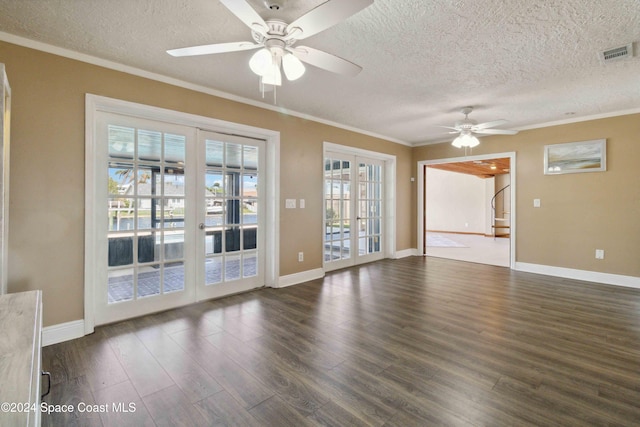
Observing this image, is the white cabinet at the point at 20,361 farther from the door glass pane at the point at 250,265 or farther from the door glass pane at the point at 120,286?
the door glass pane at the point at 250,265

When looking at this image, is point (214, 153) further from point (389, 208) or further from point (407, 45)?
point (389, 208)

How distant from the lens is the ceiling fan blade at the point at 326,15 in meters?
1.44

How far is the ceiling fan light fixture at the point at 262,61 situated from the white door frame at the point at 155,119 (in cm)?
167

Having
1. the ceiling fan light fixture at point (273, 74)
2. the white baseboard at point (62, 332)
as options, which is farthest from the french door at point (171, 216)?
the ceiling fan light fixture at point (273, 74)

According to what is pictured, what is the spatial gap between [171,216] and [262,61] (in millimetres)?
2130

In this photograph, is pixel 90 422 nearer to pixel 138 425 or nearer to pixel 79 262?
pixel 138 425

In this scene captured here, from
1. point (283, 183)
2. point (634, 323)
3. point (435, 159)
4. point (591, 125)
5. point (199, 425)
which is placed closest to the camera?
point (199, 425)

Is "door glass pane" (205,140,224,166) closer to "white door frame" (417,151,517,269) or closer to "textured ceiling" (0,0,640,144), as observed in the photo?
"textured ceiling" (0,0,640,144)

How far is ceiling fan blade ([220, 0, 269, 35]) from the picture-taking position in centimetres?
151

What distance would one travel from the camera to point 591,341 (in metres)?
2.53

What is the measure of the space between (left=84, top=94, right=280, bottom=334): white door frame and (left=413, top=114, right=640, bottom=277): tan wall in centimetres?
416

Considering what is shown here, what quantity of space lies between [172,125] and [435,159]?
16.9ft

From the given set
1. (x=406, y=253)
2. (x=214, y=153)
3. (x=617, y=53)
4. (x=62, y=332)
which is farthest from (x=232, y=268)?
(x=617, y=53)

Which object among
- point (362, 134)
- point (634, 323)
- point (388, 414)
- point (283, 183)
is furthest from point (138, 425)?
point (362, 134)
